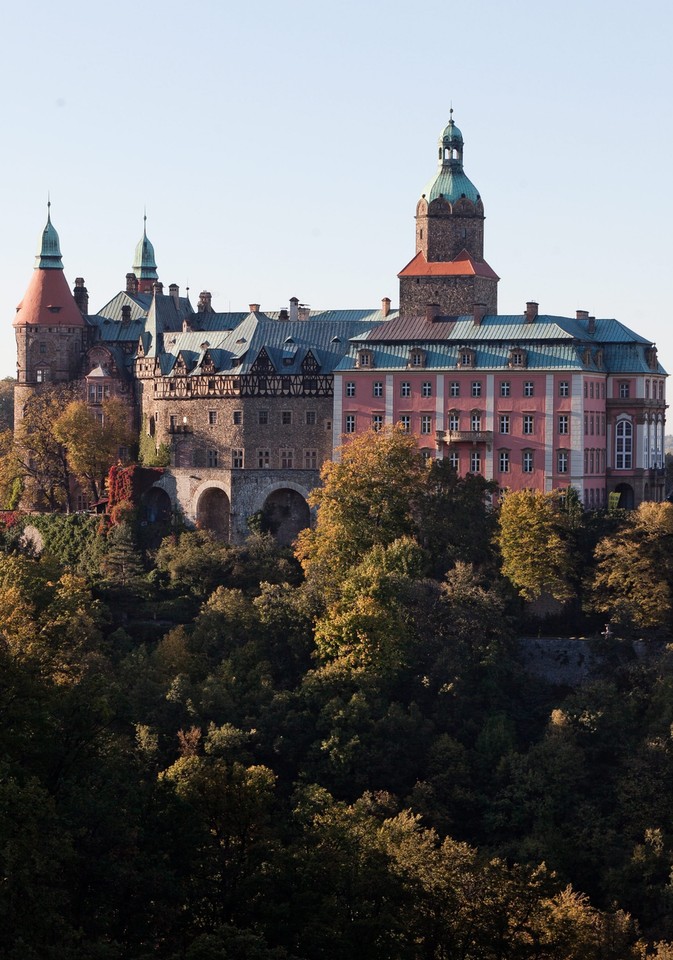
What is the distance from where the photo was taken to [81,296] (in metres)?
106

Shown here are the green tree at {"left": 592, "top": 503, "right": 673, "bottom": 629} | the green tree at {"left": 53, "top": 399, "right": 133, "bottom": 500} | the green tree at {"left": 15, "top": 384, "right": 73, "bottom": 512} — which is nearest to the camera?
the green tree at {"left": 592, "top": 503, "right": 673, "bottom": 629}

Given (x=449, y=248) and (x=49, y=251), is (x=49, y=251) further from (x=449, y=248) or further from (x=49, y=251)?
(x=449, y=248)

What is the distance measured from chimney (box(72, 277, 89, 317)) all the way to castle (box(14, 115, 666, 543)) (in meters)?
3.94

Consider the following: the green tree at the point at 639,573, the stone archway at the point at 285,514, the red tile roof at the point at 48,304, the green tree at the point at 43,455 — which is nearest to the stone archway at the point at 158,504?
the stone archway at the point at 285,514

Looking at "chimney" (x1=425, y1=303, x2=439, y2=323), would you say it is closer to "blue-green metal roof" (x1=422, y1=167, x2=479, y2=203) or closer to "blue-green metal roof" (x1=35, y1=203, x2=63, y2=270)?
"blue-green metal roof" (x1=422, y1=167, x2=479, y2=203)

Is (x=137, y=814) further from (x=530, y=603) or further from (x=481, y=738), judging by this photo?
(x=530, y=603)

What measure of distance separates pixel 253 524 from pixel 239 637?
11.0m

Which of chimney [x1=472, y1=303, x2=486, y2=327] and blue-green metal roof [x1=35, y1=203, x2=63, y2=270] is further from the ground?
blue-green metal roof [x1=35, y1=203, x2=63, y2=270]

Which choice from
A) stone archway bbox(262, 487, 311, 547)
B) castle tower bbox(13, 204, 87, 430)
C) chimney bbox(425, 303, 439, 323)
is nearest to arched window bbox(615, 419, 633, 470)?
chimney bbox(425, 303, 439, 323)

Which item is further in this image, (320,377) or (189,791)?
(320,377)

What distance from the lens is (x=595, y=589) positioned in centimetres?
8200

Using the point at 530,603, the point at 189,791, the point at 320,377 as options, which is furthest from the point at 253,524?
the point at 189,791

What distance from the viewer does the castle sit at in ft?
291

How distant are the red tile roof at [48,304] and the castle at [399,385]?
0.41ft
